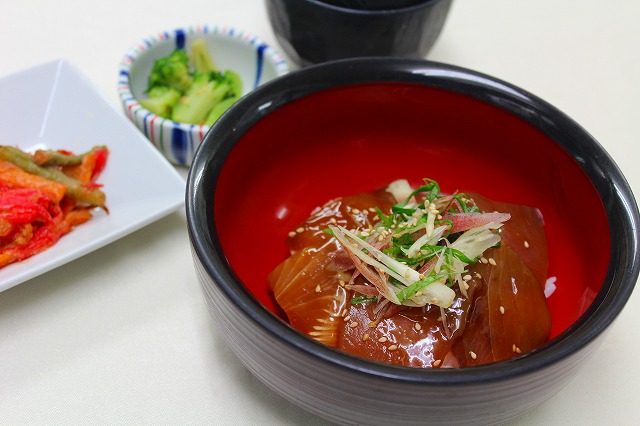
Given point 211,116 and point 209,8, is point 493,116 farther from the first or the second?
point 209,8

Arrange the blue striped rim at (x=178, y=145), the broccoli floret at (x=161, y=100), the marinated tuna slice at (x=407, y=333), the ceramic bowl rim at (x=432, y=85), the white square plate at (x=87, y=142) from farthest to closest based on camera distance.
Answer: the broccoli floret at (x=161, y=100) < the blue striped rim at (x=178, y=145) < the white square plate at (x=87, y=142) < the marinated tuna slice at (x=407, y=333) < the ceramic bowl rim at (x=432, y=85)

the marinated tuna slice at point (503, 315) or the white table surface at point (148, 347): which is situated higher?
the marinated tuna slice at point (503, 315)

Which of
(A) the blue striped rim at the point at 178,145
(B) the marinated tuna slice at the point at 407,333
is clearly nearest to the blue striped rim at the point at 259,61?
(A) the blue striped rim at the point at 178,145

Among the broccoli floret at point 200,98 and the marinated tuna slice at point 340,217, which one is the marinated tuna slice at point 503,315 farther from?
the broccoli floret at point 200,98

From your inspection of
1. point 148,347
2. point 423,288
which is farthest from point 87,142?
point 423,288

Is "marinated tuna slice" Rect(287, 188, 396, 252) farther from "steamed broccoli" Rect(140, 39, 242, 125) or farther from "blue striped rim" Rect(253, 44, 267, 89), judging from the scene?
"blue striped rim" Rect(253, 44, 267, 89)

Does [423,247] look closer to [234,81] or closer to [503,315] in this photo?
[503,315]

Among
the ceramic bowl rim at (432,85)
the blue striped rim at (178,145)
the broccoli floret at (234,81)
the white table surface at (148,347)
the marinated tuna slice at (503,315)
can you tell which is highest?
the ceramic bowl rim at (432,85)
